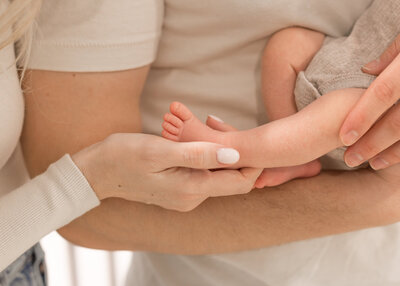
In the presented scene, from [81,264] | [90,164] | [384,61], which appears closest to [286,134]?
[384,61]

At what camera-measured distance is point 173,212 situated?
3.41 ft

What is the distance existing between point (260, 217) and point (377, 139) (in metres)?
0.27

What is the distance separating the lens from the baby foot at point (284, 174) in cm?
96

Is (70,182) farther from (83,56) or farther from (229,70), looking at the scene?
(229,70)

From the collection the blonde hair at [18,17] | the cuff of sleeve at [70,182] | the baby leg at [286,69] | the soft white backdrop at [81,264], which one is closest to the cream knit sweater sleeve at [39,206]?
the cuff of sleeve at [70,182]

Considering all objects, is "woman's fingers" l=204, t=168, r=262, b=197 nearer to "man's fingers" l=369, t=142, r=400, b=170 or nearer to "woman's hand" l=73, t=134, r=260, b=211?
"woman's hand" l=73, t=134, r=260, b=211

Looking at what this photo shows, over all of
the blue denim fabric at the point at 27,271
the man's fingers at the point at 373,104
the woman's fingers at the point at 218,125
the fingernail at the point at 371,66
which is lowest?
the blue denim fabric at the point at 27,271

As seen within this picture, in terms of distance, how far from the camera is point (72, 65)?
0.95 meters

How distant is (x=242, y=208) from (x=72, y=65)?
42 cm

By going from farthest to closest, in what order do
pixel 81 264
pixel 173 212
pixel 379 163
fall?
pixel 81 264
pixel 173 212
pixel 379 163

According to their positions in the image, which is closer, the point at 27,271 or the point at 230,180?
the point at 230,180

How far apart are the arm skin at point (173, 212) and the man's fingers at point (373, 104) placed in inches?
7.1

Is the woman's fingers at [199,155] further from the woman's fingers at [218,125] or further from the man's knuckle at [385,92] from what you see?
the man's knuckle at [385,92]

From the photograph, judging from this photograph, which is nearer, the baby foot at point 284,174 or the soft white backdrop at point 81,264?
the baby foot at point 284,174
